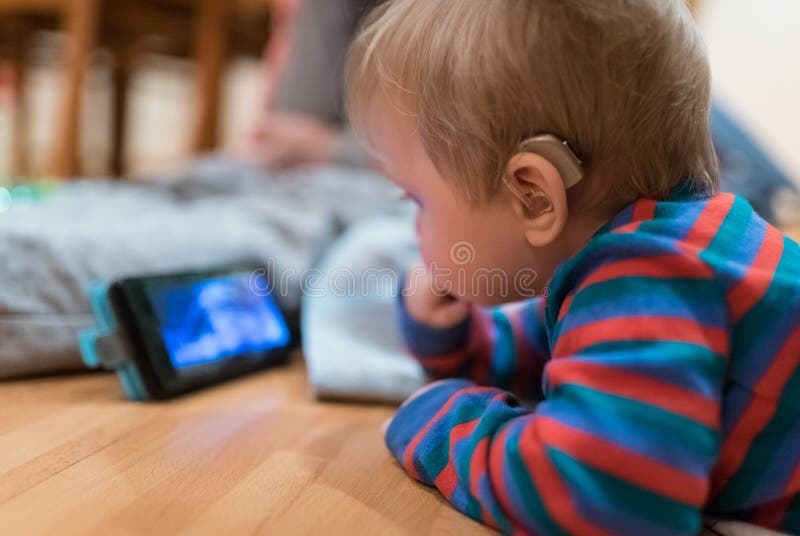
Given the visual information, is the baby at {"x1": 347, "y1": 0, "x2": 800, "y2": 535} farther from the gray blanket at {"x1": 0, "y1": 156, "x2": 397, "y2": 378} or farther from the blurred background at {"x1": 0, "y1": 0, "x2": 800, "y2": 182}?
the blurred background at {"x1": 0, "y1": 0, "x2": 800, "y2": 182}

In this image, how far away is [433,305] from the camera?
2.36 ft

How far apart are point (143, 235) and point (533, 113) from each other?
0.54 m

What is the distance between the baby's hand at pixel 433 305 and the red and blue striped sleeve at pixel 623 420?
0.84 feet

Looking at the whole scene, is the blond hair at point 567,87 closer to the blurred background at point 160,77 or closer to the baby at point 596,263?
the baby at point 596,263

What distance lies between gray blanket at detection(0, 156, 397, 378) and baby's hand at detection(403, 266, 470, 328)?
0.22 meters

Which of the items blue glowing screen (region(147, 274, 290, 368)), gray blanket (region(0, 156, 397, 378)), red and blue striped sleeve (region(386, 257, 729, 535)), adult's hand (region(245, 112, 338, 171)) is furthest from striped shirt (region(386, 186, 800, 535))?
adult's hand (region(245, 112, 338, 171))

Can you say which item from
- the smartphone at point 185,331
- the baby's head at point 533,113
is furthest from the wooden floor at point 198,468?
the baby's head at point 533,113

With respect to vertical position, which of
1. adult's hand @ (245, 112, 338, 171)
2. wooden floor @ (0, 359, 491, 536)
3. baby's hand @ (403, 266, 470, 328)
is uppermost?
adult's hand @ (245, 112, 338, 171)

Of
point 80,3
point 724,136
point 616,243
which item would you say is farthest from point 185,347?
point 80,3

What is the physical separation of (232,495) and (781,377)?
37cm

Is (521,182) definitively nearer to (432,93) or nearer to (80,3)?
(432,93)

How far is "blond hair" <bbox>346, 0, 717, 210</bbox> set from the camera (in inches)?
18.1

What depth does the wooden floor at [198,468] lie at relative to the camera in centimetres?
A: 45

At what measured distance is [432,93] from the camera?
20.1 inches
